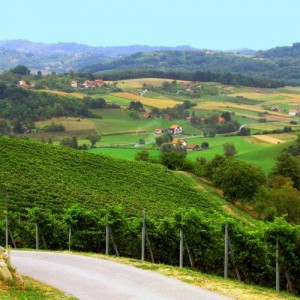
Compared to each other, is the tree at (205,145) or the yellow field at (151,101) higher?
the yellow field at (151,101)

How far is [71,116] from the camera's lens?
147500mm

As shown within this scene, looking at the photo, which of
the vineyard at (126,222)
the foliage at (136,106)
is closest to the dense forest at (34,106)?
the foliage at (136,106)

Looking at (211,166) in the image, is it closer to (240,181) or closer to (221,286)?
(240,181)

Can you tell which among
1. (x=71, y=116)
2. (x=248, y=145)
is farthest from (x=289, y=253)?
(x=71, y=116)

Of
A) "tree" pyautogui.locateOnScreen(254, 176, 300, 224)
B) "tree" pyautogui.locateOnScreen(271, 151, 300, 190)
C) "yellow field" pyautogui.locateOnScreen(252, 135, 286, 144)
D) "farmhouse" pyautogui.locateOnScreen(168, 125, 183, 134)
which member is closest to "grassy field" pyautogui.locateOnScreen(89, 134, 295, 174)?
"yellow field" pyautogui.locateOnScreen(252, 135, 286, 144)

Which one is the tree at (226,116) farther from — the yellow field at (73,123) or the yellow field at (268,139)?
the yellow field at (73,123)

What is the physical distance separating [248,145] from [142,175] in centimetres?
5862

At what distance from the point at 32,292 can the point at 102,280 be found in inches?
119

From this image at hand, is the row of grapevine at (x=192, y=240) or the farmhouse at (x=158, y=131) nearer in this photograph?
the row of grapevine at (x=192, y=240)

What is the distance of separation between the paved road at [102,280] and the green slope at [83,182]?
1797cm

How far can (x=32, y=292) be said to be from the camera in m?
15.4

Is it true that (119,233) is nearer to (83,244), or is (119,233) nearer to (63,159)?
(83,244)

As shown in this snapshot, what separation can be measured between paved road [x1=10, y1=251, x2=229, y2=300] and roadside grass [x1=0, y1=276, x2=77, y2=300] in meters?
0.41

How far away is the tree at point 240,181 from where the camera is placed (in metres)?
61.7
